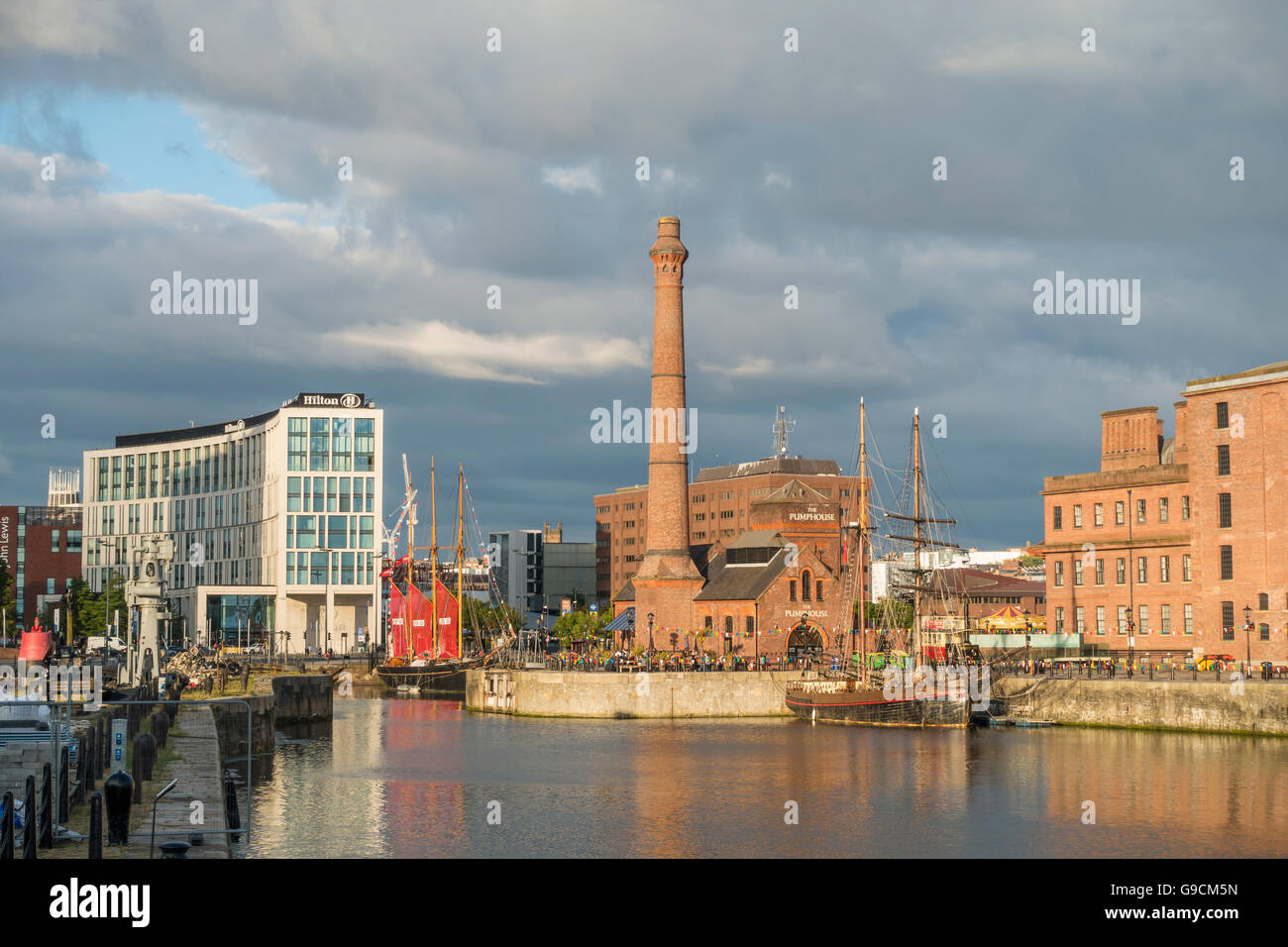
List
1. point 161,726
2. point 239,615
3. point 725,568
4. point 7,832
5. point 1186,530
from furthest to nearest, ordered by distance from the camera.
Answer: point 239,615, point 725,568, point 1186,530, point 161,726, point 7,832

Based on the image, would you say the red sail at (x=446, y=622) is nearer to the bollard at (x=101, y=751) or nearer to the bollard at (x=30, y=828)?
the bollard at (x=101, y=751)

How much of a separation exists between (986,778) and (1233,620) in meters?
36.6

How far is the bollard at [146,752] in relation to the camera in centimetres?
3431

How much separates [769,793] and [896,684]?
33746 millimetres

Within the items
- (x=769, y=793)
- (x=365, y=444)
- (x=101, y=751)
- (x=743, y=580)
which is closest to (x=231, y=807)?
(x=101, y=751)

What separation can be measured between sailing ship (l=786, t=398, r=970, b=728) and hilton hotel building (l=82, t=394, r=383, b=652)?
230 feet

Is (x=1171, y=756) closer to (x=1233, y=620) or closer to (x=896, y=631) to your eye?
(x=1233, y=620)

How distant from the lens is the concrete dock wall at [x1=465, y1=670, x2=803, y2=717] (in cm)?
8912

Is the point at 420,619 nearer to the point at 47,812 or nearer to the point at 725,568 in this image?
the point at 725,568

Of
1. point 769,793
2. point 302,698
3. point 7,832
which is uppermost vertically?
point 7,832

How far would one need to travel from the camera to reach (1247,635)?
82.8 meters

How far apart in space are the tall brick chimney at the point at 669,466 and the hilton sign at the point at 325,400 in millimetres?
55465

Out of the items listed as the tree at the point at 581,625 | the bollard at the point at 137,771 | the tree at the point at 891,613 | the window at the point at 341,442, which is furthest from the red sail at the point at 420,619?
the bollard at the point at 137,771
